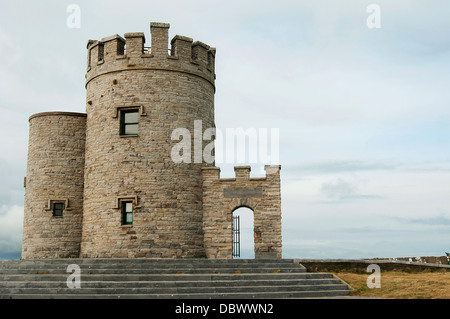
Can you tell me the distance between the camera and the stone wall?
61.3 feet

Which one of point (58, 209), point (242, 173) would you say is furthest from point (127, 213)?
point (242, 173)

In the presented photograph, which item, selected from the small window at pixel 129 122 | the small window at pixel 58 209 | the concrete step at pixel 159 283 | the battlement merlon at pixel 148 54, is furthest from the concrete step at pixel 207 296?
the battlement merlon at pixel 148 54

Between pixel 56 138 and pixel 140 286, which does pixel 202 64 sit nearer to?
pixel 56 138

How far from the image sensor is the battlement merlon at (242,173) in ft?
63.0

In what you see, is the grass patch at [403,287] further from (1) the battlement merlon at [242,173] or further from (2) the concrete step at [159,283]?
(1) the battlement merlon at [242,173]

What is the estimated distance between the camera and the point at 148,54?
766 inches

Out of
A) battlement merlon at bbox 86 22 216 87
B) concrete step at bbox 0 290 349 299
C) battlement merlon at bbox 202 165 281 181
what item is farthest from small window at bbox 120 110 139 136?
concrete step at bbox 0 290 349 299

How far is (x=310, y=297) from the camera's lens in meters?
13.3

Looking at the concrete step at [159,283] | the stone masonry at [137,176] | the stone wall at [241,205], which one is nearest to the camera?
the concrete step at [159,283]

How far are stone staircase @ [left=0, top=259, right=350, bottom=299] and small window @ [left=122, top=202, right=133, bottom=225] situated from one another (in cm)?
275

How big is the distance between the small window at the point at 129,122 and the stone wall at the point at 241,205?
360cm

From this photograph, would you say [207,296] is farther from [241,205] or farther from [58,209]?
[58,209]

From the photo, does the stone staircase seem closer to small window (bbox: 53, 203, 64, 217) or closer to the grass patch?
the grass patch
